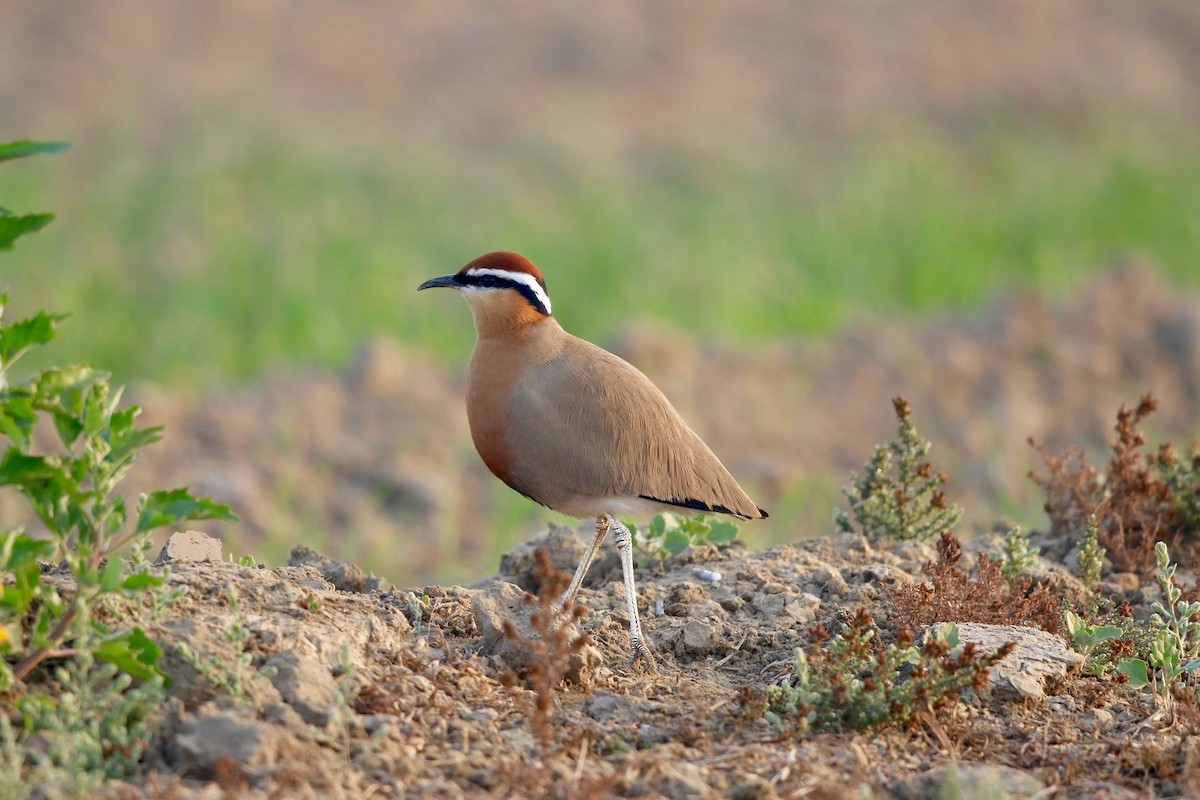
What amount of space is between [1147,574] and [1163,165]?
36.1 ft

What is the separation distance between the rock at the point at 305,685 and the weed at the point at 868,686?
121 cm

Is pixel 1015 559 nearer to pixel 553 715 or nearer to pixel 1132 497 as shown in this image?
pixel 1132 497

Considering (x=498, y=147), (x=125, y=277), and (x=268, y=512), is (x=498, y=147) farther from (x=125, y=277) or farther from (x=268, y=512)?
(x=268, y=512)

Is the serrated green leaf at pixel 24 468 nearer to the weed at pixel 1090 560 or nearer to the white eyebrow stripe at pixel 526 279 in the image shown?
the white eyebrow stripe at pixel 526 279

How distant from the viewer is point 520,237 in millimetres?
12734

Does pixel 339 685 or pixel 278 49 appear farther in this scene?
pixel 278 49

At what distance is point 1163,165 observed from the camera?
15555 millimetres

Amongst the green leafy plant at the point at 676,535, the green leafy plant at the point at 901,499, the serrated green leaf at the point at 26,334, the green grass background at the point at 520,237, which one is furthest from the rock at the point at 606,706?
the green grass background at the point at 520,237

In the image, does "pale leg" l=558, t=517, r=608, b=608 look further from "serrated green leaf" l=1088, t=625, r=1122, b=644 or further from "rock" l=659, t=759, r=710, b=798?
"serrated green leaf" l=1088, t=625, r=1122, b=644

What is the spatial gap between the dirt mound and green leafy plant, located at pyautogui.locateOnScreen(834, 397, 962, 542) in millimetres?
870

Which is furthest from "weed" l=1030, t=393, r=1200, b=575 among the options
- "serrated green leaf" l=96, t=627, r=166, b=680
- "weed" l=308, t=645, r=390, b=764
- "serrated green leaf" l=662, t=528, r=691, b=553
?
"serrated green leaf" l=96, t=627, r=166, b=680

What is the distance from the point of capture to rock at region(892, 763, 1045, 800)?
362cm

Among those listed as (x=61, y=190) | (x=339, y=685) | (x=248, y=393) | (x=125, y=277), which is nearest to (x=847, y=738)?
(x=339, y=685)

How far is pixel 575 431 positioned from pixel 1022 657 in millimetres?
1638
